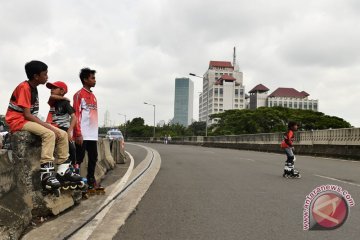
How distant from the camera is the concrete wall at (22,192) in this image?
3998mm

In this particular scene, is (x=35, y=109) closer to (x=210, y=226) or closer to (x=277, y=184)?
(x=210, y=226)

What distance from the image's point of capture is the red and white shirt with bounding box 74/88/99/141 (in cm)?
672

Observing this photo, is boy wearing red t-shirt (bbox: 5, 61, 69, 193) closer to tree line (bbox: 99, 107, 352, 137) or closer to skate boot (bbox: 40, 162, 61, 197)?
skate boot (bbox: 40, 162, 61, 197)

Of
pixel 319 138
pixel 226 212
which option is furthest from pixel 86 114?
pixel 319 138

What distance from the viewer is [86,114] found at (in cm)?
677

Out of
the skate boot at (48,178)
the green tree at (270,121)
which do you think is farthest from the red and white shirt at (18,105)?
the green tree at (270,121)

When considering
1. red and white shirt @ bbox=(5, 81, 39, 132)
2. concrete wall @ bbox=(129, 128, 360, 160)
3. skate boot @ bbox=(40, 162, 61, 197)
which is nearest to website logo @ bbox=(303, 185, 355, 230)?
skate boot @ bbox=(40, 162, 61, 197)

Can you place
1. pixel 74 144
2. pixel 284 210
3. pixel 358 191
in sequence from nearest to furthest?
pixel 284 210 < pixel 74 144 < pixel 358 191

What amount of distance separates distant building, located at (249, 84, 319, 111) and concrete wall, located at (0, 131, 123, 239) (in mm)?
186374

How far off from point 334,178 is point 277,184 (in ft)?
6.57

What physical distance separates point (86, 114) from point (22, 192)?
2.39 meters

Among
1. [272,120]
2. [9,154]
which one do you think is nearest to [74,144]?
[9,154]

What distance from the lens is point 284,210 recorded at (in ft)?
19.7

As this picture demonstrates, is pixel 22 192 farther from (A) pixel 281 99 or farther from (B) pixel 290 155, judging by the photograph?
(A) pixel 281 99
